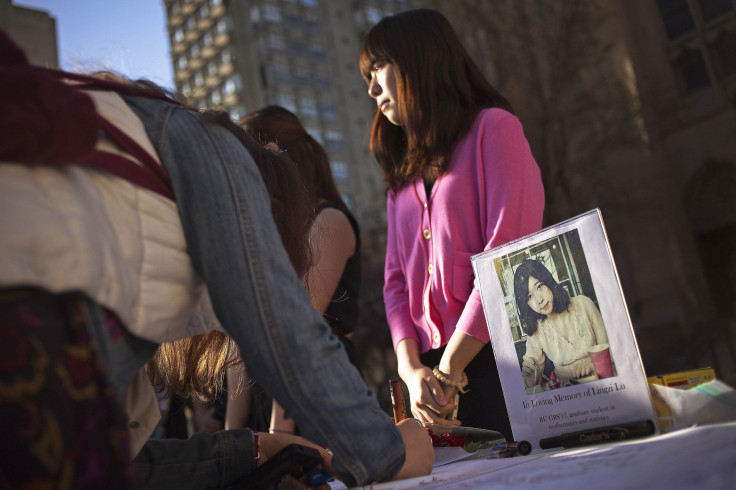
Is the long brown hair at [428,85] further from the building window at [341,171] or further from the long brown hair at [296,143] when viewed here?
the building window at [341,171]

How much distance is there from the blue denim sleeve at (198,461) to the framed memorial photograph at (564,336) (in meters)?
0.55

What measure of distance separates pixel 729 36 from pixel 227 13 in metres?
38.7

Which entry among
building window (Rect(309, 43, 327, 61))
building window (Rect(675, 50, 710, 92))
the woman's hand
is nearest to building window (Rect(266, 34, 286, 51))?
building window (Rect(309, 43, 327, 61))

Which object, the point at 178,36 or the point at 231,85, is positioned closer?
the point at 231,85

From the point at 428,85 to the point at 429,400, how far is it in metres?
0.89

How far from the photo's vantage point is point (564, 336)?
1.19 m

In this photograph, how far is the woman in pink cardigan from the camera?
5.29ft

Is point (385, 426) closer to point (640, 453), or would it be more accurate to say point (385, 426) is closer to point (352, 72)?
point (640, 453)

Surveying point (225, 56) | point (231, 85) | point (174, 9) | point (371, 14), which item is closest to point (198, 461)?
point (231, 85)

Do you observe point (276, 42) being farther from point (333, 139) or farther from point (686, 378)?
point (686, 378)

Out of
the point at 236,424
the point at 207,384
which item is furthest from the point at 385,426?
the point at 236,424

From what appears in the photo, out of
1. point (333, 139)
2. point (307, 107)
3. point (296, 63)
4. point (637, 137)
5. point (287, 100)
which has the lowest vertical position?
point (637, 137)

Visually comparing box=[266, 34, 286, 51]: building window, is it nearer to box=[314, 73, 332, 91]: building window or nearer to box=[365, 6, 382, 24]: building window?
box=[314, 73, 332, 91]: building window

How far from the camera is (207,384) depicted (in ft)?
4.51
